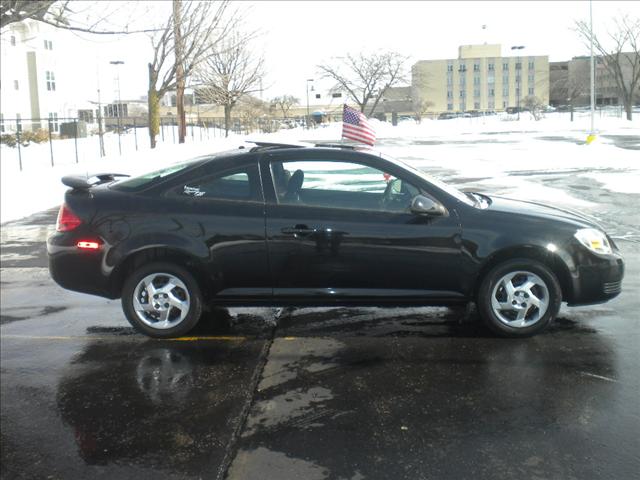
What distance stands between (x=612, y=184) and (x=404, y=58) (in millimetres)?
54619

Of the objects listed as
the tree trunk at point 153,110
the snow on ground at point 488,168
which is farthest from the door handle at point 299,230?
the tree trunk at point 153,110

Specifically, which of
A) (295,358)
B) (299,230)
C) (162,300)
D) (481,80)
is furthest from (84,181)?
(481,80)

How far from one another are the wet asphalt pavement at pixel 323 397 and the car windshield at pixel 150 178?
1.20m

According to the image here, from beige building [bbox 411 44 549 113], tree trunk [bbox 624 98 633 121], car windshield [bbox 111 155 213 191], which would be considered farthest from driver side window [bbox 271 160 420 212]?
beige building [bbox 411 44 549 113]

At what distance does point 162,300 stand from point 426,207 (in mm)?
2148

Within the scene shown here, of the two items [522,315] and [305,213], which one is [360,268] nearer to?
[305,213]

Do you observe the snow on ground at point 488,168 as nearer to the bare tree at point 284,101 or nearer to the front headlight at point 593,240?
the front headlight at point 593,240

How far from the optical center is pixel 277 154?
5180 millimetres

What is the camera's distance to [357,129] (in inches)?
430

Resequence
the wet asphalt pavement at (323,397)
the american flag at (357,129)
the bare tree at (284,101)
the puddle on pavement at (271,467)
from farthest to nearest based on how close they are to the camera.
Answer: the bare tree at (284,101) < the american flag at (357,129) < the wet asphalt pavement at (323,397) < the puddle on pavement at (271,467)

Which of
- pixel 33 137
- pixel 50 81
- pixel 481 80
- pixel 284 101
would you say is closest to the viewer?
pixel 33 137

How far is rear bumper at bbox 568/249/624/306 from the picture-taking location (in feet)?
16.1

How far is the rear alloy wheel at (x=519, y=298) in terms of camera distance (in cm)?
486

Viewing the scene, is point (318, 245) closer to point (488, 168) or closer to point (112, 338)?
point (112, 338)
